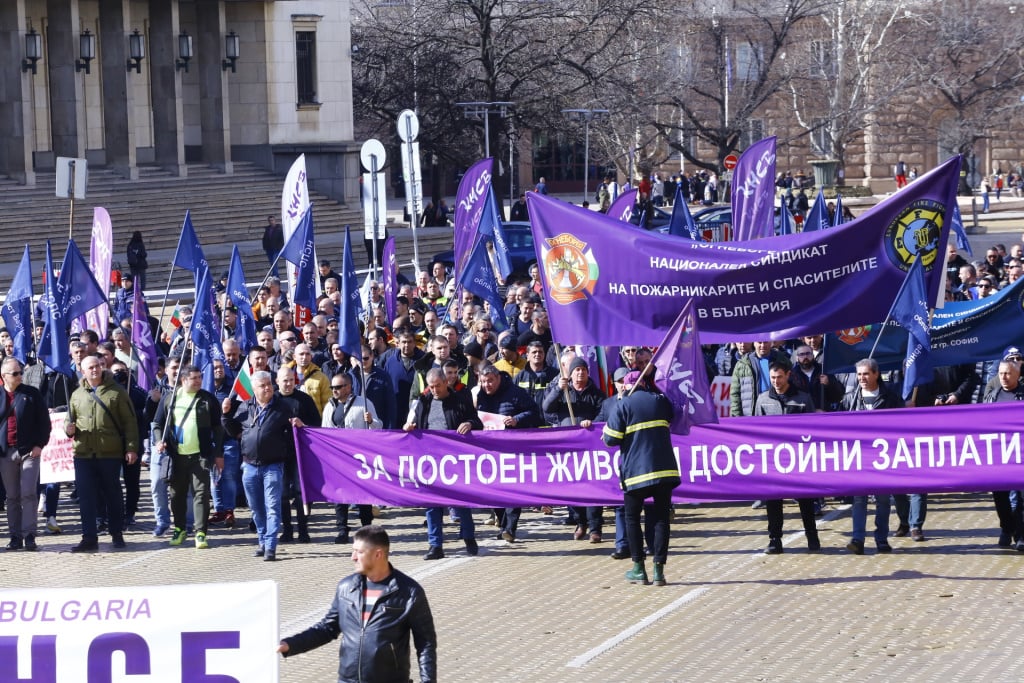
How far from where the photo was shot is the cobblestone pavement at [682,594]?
991cm

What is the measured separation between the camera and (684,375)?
1197 cm

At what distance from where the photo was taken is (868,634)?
1046cm

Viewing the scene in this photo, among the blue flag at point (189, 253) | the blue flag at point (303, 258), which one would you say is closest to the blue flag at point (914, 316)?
the blue flag at point (303, 258)

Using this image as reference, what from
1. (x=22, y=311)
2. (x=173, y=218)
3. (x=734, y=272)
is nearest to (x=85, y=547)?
(x=22, y=311)

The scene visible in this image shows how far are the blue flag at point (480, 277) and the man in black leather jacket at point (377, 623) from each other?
11336 mm

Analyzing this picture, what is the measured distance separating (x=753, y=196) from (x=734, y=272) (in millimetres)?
6272

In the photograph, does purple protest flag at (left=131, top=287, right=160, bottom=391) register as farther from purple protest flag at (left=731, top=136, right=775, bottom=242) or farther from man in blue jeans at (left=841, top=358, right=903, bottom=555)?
man in blue jeans at (left=841, top=358, right=903, bottom=555)

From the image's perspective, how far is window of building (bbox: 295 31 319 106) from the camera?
5003 centimetres

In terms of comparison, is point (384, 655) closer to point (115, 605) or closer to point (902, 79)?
point (115, 605)

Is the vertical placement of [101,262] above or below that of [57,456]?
above

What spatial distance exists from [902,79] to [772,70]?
13.7ft

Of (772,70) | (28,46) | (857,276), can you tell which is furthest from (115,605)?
(772,70)

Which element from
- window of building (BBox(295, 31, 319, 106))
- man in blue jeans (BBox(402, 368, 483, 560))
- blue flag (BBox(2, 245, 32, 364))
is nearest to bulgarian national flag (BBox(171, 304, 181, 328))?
blue flag (BBox(2, 245, 32, 364))

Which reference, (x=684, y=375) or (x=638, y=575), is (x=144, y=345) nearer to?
(x=638, y=575)
